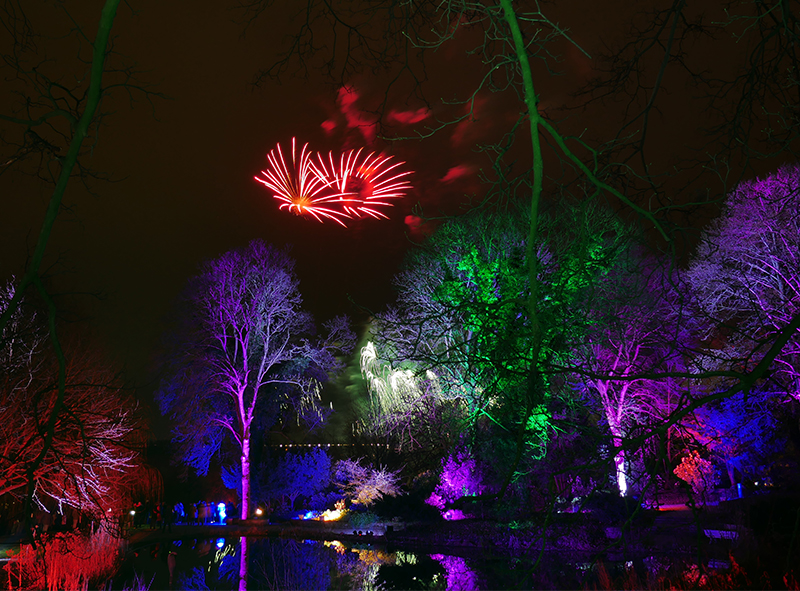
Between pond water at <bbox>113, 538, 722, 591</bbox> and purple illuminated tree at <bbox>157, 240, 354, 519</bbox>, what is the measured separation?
232 inches

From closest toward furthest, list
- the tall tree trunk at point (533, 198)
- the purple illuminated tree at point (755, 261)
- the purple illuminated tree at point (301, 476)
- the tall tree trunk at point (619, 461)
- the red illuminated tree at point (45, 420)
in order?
the tall tree trunk at point (533, 198) → the tall tree trunk at point (619, 461) → the red illuminated tree at point (45, 420) → the purple illuminated tree at point (755, 261) → the purple illuminated tree at point (301, 476)

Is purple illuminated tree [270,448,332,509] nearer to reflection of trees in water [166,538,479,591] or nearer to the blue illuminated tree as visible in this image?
reflection of trees in water [166,538,479,591]

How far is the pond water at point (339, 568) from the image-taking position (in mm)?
11820

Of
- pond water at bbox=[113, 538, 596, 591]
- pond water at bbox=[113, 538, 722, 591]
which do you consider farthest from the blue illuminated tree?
pond water at bbox=[113, 538, 596, 591]

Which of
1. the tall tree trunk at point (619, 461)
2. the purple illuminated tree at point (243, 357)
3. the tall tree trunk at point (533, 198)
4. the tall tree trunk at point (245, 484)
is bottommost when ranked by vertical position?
the tall tree trunk at point (245, 484)

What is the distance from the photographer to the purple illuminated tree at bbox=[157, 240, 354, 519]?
2386 cm

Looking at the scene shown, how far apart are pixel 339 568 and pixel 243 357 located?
12.6 metres

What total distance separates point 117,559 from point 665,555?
1302cm

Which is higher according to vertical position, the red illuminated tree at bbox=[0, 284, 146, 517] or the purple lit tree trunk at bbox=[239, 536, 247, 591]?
the red illuminated tree at bbox=[0, 284, 146, 517]

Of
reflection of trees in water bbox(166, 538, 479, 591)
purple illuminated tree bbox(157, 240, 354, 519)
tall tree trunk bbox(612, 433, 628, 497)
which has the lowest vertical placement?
reflection of trees in water bbox(166, 538, 479, 591)

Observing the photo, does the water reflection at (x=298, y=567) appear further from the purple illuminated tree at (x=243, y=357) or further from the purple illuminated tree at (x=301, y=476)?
the purple illuminated tree at (x=243, y=357)

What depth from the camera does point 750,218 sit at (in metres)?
17.3

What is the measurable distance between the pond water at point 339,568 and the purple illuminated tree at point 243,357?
19.3ft

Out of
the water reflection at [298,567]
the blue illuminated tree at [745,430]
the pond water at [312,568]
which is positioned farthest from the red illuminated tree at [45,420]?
the blue illuminated tree at [745,430]
